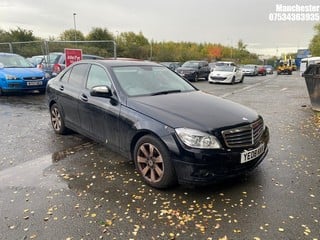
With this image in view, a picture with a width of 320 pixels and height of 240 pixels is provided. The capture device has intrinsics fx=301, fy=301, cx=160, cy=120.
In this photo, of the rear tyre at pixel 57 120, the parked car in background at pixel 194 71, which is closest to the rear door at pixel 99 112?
the rear tyre at pixel 57 120

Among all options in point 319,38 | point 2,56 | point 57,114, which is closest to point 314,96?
point 57,114

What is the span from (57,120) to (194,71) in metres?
16.8

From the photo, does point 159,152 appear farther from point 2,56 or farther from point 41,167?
point 2,56

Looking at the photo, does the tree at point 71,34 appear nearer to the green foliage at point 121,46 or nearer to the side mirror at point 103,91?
the green foliage at point 121,46

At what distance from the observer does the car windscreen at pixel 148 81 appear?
4505 mm

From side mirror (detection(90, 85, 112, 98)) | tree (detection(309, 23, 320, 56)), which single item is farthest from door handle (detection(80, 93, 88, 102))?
tree (detection(309, 23, 320, 56))

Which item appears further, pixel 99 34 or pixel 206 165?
pixel 99 34

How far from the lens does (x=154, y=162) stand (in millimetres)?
3773

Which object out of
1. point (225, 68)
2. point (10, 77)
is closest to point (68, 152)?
point (10, 77)

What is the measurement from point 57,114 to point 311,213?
4856 mm

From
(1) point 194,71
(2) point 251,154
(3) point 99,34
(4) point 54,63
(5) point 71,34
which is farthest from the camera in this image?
(5) point 71,34

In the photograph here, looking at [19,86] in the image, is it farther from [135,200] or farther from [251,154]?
[251,154]

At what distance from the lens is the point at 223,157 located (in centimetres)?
342

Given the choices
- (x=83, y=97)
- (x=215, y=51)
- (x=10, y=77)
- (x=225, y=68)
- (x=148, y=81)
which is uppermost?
(x=215, y=51)
